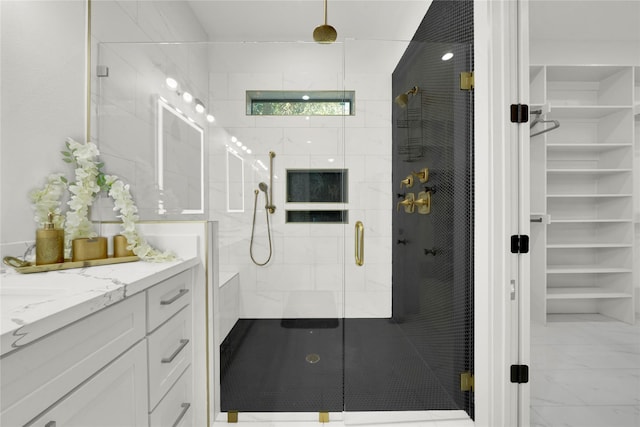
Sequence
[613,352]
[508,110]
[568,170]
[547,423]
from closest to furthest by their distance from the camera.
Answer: [508,110] < [547,423] < [613,352] < [568,170]

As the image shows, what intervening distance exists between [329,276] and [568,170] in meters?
2.53

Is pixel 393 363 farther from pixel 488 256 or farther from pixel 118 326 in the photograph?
pixel 118 326

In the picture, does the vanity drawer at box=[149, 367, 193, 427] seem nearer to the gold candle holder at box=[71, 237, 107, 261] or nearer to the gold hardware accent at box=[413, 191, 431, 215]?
the gold candle holder at box=[71, 237, 107, 261]

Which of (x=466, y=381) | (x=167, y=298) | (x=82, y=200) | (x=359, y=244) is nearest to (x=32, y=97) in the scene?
(x=82, y=200)

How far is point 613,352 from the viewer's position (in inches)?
89.4

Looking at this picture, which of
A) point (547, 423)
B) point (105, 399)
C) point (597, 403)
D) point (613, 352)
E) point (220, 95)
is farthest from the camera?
point (613, 352)

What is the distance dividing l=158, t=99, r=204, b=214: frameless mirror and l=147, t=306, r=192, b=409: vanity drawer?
0.63m

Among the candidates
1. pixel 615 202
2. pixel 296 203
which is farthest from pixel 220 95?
pixel 615 202

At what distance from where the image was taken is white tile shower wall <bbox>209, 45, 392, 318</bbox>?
1822 mm

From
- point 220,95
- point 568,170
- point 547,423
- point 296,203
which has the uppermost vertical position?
point 220,95

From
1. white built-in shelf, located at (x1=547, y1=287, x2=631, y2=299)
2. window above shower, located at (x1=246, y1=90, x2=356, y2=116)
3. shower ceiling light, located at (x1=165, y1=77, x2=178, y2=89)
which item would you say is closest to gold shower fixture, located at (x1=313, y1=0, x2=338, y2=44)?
window above shower, located at (x1=246, y1=90, x2=356, y2=116)

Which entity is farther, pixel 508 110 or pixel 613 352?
pixel 613 352

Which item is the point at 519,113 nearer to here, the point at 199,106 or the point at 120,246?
the point at 199,106

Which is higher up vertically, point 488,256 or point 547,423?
point 488,256
